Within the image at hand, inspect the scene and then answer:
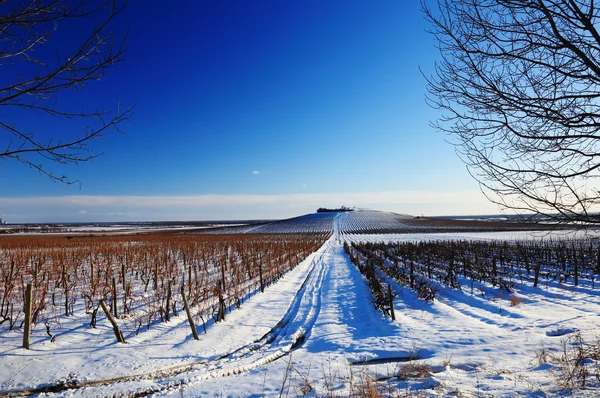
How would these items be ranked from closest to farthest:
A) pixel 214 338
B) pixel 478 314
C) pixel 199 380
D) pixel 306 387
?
pixel 306 387
pixel 199 380
pixel 214 338
pixel 478 314

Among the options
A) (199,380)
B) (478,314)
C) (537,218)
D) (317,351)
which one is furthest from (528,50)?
(478,314)

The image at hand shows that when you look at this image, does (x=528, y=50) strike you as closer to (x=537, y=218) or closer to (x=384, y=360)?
(x=537, y=218)

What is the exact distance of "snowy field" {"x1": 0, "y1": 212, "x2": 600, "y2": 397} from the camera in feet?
14.1

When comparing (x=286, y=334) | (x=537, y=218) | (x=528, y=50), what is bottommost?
(x=286, y=334)

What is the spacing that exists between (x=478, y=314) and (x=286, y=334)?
503 cm

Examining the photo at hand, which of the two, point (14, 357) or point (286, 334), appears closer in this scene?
point (14, 357)

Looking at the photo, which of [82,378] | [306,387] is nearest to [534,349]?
[306,387]

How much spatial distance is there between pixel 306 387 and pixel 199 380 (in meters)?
1.68

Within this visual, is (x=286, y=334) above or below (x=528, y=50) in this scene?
below

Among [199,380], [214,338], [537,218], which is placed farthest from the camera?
[214,338]

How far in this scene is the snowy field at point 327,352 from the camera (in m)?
4.29

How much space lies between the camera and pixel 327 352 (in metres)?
5.98

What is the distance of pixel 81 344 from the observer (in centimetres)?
645

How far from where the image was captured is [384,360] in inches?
220
